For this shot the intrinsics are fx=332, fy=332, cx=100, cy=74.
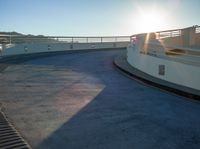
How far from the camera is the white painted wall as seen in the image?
12828 mm

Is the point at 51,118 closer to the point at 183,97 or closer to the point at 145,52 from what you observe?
the point at 183,97

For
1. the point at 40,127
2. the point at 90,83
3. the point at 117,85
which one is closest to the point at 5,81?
the point at 90,83

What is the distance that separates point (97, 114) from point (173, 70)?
612 cm

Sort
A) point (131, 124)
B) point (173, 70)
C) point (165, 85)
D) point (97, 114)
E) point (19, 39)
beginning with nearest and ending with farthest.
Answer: point (131, 124) < point (97, 114) < point (165, 85) < point (173, 70) < point (19, 39)

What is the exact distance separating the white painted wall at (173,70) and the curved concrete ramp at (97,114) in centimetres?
135

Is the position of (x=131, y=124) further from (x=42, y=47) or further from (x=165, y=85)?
(x=42, y=47)

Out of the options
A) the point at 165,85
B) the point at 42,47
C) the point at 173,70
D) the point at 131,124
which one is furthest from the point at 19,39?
the point at 131,124

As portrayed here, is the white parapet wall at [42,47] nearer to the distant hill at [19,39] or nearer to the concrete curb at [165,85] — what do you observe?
the distant hill at [19,39]

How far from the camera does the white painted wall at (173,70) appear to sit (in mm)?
12828

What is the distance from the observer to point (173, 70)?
14148 mm

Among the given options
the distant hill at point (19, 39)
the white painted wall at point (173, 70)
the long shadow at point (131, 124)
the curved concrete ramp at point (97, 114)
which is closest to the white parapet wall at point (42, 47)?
the distant hill at point (19, 39)

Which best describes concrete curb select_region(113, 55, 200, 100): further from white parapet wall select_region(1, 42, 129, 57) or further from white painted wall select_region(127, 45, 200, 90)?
white parapet wall select_region(1, 42, 129, 57)

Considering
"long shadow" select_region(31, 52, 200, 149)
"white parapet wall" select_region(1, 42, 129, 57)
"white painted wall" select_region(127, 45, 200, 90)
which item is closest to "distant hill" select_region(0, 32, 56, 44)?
"white parapet wall" select_region(1, 42, 129, 57)

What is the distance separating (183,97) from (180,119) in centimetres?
315
